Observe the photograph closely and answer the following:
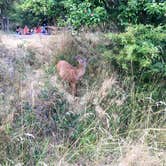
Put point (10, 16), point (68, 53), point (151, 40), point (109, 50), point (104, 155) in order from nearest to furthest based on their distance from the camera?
1. point (104, 155)
2. point (151, 40)
3. point (109, 50)
4. point (68, 53)
5. point (10, 16)

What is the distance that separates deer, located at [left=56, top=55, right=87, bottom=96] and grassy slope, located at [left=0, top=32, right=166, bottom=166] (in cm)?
12

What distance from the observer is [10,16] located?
1538cm

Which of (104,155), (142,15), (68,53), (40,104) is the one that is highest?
(142,15)

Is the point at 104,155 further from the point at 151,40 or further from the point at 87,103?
the point at 151,40

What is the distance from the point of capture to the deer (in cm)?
625

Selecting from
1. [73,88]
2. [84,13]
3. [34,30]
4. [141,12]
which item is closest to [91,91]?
[73,88]

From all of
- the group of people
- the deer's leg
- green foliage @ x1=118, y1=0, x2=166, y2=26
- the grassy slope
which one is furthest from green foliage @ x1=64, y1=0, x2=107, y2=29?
the group of people

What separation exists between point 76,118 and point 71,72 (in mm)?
1249

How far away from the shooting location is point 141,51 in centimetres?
572

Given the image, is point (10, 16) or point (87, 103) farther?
point (10, 16)

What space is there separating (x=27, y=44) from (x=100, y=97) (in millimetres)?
2515

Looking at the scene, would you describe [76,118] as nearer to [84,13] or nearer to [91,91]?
[91,91]

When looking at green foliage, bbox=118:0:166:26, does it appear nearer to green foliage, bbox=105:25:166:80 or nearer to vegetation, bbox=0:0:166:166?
vegetation, bbox=0:0:166:166

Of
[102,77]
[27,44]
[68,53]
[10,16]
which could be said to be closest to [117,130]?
[102,77]
